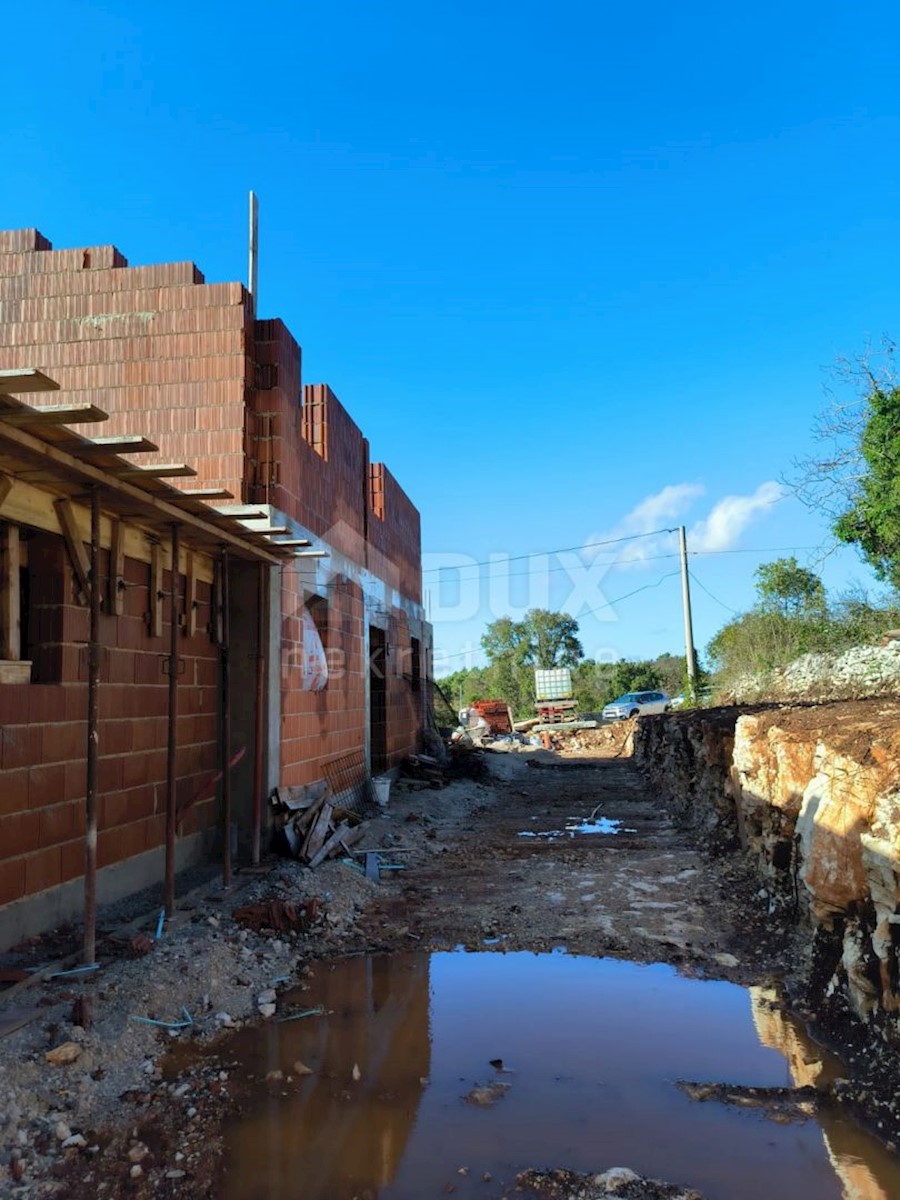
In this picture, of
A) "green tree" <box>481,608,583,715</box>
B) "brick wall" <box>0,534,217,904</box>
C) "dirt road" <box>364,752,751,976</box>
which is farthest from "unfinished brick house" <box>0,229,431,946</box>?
"green tree" <box>481,608,583,715</box>

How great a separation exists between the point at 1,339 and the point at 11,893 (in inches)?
245

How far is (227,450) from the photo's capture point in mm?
8258

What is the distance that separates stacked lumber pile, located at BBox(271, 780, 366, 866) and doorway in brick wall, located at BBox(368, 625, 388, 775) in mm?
4458

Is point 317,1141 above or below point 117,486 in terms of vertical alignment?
below

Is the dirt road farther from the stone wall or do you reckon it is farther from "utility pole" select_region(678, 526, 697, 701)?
"utility pole" select_region(678, 526, 697, 701)

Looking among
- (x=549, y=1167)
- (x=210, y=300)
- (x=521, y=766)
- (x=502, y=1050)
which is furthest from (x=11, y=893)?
(x=521, y=766)

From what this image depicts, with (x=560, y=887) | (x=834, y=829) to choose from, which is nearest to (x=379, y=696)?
(x=560, y=887)

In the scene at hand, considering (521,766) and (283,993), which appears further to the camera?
(521,766)

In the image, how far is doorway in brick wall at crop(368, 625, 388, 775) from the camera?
13.9 m

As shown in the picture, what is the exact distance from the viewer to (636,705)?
35.0 m

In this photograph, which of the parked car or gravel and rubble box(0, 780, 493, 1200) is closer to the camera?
gravel and rubble box(0, 780, 493, 1200)

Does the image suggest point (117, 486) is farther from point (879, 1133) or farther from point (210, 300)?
point (879, 1133)

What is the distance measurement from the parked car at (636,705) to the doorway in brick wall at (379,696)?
72.1 feet

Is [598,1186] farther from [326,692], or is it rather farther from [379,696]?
[379,696]
